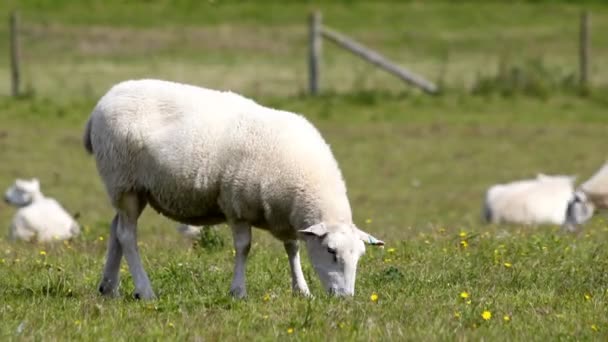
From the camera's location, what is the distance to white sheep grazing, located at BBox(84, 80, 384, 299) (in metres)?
8.03

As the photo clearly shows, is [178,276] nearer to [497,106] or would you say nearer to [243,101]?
[243,101]

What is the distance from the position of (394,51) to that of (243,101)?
91.1 ft

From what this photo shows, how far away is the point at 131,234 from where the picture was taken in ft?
27.9

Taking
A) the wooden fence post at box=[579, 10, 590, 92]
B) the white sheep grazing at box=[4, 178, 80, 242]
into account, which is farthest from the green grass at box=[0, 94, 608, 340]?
the wooden fence post at box=[579, 10, 590, 92]

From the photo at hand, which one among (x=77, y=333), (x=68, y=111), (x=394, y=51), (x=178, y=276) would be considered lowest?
(x=394, y=51)

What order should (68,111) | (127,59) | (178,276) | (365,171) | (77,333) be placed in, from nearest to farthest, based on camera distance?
(77,333)
(178,276)
(365,171)
(68,111)
(127,59)

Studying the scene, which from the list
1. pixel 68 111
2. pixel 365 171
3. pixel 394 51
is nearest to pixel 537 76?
pixel 365 171

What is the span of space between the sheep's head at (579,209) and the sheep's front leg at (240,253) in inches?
280

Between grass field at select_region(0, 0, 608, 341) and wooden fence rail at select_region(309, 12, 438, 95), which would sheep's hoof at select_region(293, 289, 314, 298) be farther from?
wooden fence rail at select_region(309, 12, 438, 95)

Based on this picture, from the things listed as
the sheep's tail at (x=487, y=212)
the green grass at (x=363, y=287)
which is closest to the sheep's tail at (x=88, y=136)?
the green grass at (x=363, y=287)

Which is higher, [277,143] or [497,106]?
[277,143]

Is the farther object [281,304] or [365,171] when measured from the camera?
[365,171]

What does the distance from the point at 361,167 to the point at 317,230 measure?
40.0 ft

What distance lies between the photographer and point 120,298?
8.10 m
